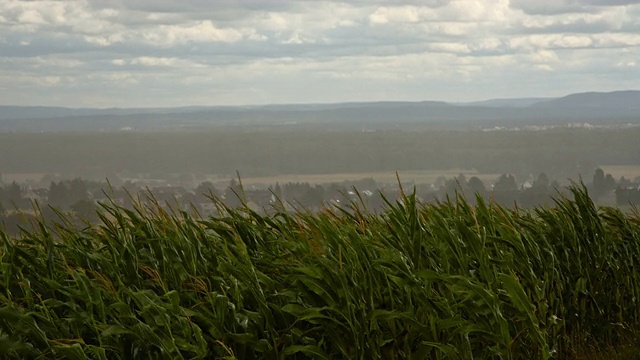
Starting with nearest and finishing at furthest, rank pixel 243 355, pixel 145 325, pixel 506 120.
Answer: pixel 145 325 < pixel 243 355 < pixel 506 120

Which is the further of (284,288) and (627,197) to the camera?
(627,197)

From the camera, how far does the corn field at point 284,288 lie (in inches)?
157

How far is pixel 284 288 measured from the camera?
455 centimetres

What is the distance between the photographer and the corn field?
3994mm

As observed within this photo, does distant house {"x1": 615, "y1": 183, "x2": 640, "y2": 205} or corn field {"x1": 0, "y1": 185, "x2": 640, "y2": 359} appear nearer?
corn field {"x1": 0, "y1": 185, "x2": 640, "y2": 359}

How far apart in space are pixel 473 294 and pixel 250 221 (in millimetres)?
1457

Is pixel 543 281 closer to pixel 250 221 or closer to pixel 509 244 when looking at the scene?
pixel 509 244

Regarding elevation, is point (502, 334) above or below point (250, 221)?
below

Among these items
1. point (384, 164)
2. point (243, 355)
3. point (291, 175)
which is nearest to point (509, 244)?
point (243, 355)

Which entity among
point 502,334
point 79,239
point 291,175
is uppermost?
point 79,239

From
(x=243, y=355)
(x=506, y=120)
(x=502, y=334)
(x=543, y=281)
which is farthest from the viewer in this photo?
(x=506, y=120)

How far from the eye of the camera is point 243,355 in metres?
4.17

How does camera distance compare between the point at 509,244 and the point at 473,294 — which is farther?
the point at 509,244

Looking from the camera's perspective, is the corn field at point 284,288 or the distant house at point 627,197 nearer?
the corn field at point 284,288
